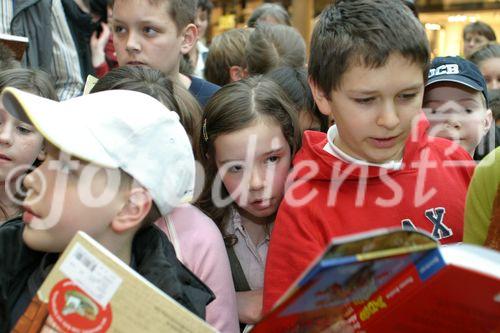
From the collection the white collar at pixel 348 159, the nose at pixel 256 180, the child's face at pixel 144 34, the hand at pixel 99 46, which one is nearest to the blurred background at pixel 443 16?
the hand at pixel 99 46

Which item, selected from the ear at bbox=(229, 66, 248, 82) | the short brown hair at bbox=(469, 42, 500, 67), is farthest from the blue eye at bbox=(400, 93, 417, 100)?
the short brown hair at bbox=(469, 42, 500, 67)

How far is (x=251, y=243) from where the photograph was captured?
239cm

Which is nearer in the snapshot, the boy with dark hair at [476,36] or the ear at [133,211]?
the ear at [133,211]

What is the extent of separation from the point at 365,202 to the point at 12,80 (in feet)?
5.08

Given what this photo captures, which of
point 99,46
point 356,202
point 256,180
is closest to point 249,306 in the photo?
point 256,180

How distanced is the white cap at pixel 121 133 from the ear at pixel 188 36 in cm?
160

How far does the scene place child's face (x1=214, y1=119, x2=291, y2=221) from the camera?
7.38 ft

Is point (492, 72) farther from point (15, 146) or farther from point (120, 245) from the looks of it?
point (120, 245)

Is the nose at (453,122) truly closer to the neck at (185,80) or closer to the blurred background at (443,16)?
the neck at (185,80)

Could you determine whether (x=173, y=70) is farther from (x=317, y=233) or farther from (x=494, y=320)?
(x=494, y=320)

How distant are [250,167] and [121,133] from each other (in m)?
0.73

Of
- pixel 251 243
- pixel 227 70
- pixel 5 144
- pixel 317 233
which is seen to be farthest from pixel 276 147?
pixel 227 70

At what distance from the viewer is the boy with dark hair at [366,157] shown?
6.00 ft

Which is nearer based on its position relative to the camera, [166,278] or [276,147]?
[166,278]
